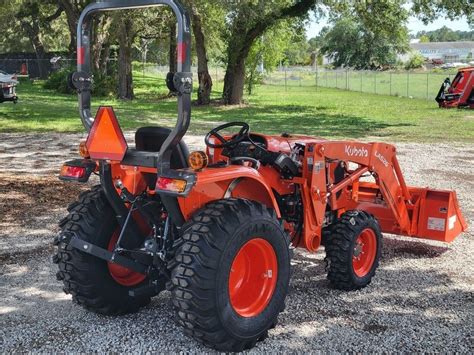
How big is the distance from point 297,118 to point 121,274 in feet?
57.7

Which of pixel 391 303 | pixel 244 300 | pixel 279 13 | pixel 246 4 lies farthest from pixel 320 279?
pixel 279 13

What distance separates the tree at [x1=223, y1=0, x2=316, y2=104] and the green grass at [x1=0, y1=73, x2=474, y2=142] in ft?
4.34

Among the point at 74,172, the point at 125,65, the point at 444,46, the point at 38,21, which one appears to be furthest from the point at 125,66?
the point at 444,46

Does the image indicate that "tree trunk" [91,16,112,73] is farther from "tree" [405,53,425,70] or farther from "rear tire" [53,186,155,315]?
"tree" [405,53,425,70]

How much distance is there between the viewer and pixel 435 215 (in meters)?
6.02

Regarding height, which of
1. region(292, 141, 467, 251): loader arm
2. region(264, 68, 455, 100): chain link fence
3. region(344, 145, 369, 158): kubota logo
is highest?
region(264, 68, 455, 100): chain link fence

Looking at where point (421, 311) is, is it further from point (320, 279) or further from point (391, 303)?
point (320, 279)

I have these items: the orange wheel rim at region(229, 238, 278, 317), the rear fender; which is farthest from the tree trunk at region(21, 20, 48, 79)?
the orange wheel rim at region(229, 238, 278, 317)

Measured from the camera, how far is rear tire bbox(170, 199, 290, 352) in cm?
357

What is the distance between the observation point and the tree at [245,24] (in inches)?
832

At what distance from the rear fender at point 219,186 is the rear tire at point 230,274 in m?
0.11

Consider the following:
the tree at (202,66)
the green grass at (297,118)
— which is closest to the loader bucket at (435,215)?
the green grass at (297,118)

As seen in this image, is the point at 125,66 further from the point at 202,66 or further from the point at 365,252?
the point at 365,252

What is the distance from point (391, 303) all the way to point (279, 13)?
66.9ft
